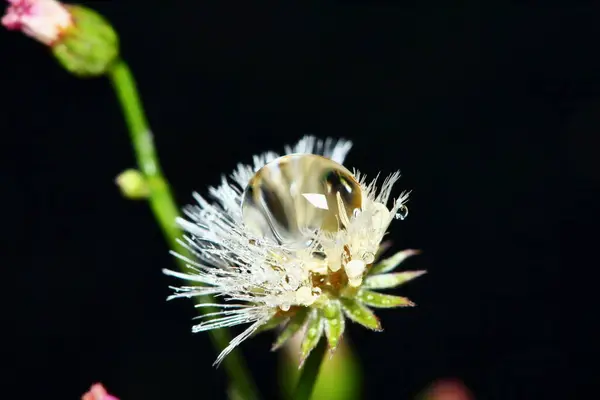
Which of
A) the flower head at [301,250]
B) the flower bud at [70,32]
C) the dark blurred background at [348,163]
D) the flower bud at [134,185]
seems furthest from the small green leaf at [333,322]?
the dark blurred background at [348,163]

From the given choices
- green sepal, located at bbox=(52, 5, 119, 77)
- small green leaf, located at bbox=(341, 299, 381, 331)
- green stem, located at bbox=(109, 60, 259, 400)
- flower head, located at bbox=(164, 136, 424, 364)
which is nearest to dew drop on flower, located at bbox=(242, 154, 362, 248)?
flower head, located at bbox=(164, 136, 424, 364)

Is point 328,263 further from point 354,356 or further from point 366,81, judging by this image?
point 366,81

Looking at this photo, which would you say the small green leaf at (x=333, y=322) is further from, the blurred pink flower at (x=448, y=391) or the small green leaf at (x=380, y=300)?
the blurred pink flower at (x=448, y=391)

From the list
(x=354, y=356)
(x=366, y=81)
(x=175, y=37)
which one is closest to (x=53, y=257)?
(x=175, y=37)

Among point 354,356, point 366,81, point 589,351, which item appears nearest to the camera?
point 354,356

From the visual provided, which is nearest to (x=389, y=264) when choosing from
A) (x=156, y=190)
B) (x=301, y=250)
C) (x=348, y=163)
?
(x=301, y=250)

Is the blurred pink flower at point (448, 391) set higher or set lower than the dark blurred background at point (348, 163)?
lower

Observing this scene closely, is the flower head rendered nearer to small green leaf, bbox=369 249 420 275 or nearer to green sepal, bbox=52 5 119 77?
small green leaf, bbox=369 249 420 275

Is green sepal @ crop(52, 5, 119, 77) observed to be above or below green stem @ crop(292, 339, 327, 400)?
above
